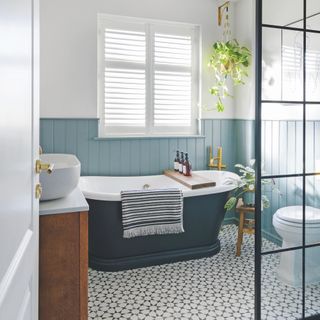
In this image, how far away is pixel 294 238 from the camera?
7.01 ft

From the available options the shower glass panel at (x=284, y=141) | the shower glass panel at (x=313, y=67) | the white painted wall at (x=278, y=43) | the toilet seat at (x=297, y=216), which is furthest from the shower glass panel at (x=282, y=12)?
the toilet seat at (x=297, y=216)

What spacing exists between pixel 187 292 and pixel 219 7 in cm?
331

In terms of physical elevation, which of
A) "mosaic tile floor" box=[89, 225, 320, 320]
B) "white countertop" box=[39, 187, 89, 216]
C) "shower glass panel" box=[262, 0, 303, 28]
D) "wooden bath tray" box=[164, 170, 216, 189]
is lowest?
"mosaic tile floor" box=[89, 225, 320, 320]

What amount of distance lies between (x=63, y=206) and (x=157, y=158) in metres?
2.50

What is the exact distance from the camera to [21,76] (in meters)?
1.09

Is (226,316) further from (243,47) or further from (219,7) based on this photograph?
(219,7)

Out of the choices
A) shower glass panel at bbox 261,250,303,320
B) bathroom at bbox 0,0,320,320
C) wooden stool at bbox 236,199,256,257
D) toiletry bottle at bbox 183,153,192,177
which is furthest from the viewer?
toiletry bottle at bbox 183,153,192,177

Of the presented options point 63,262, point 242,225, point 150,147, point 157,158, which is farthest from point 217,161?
point 63,262

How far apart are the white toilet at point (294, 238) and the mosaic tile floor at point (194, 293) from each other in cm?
6

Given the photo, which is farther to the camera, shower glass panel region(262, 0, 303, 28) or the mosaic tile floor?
the mosaic tile floor

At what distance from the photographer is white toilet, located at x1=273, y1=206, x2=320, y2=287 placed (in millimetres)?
2113

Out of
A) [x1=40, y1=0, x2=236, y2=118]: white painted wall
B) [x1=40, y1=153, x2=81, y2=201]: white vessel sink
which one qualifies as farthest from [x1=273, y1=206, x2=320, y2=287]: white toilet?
[x1=40, y1=0, x2=236, y2=118]: white painted wall

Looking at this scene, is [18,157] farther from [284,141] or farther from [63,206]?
[284,141]

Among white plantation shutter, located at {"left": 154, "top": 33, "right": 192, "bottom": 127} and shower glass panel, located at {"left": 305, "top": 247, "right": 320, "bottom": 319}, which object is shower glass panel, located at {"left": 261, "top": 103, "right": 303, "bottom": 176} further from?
white plantation shutter, located at {"left": 154, "top": 33, "right": 192, "bottom": 127}
